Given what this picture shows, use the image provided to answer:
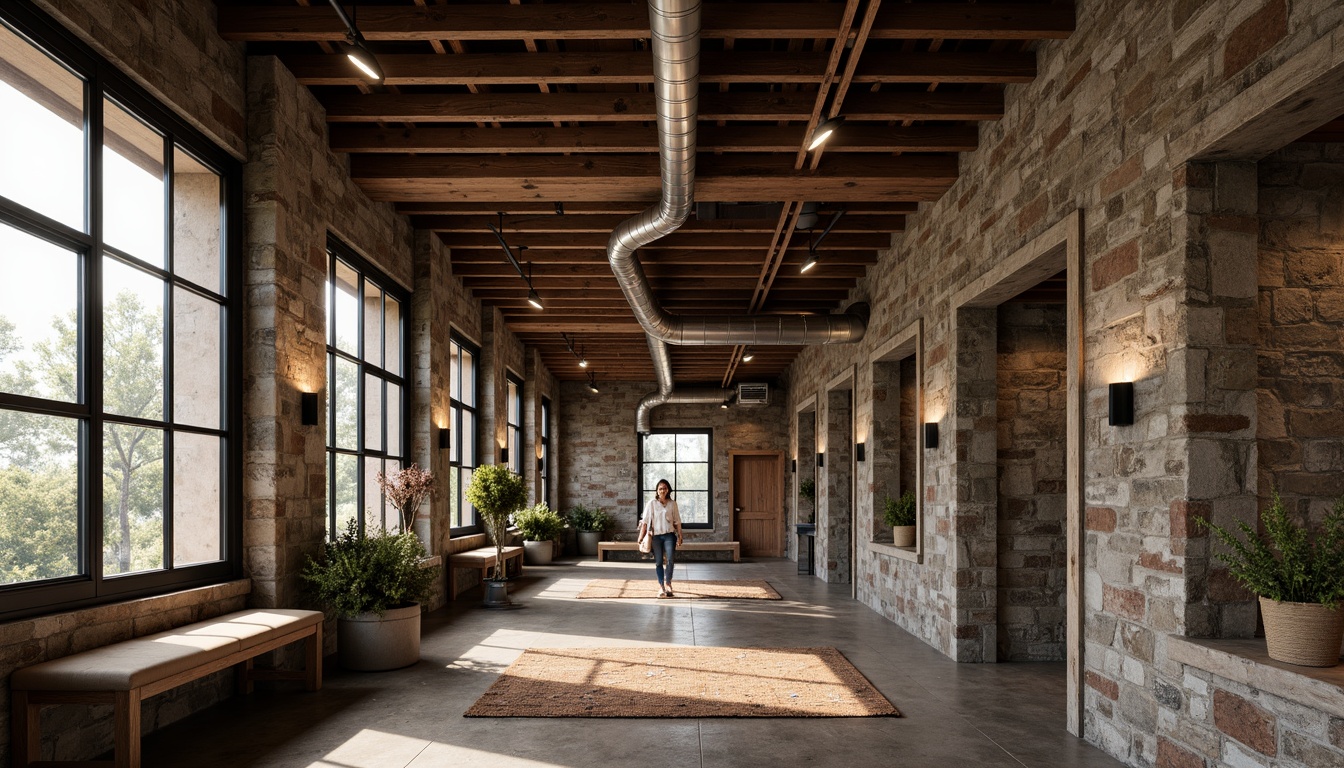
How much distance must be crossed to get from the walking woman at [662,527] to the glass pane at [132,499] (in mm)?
6435

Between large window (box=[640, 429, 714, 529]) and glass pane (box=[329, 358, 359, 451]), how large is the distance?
38.6ft

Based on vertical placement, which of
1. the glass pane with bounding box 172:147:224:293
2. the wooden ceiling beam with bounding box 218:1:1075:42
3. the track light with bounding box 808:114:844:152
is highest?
the wooden ceiling beam with bounding box 218:1:1075:42

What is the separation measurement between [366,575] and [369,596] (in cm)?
16

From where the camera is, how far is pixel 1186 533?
12.1ft

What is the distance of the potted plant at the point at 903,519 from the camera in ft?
27.6

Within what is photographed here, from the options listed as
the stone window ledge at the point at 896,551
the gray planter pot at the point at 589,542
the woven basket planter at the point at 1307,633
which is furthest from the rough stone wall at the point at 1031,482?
the gray planter pot at the point at 589,542

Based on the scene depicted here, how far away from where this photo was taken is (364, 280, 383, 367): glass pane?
25.6ft

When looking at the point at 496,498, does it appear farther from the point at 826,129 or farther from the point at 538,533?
the point at 826,129

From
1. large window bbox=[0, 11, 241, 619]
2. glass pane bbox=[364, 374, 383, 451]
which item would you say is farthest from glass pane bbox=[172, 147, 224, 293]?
glass pane bbox=[364, 374, 383, 451]

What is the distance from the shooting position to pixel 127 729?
362 centimetres

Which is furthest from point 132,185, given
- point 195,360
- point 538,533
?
point 538,533

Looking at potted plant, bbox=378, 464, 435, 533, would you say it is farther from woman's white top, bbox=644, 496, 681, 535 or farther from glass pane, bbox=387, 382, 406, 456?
woman's white top, bbox=644, 496, 681, 535

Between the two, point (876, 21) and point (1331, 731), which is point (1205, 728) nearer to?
point (1331, 731)

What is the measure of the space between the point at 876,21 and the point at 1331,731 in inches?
150
